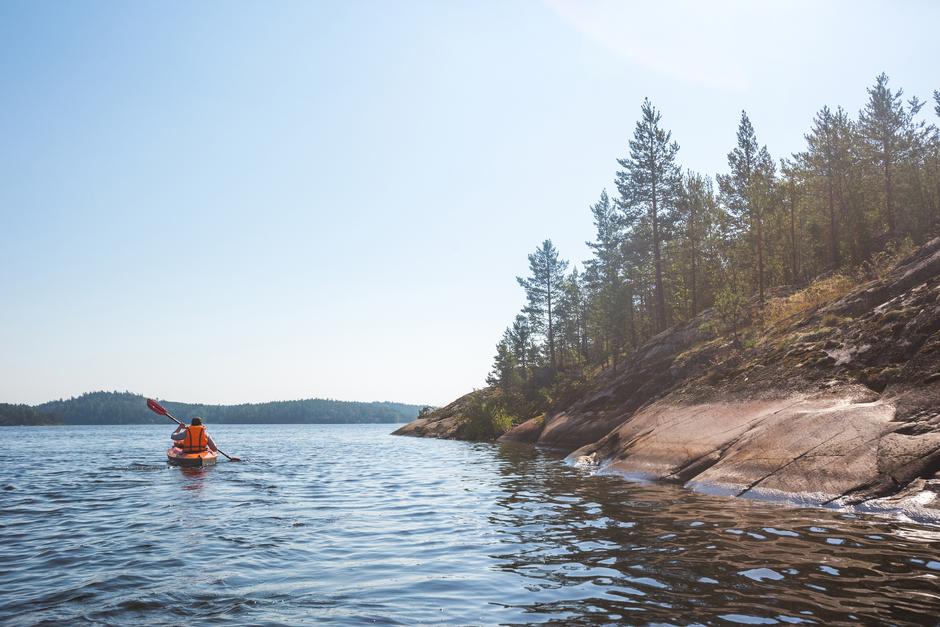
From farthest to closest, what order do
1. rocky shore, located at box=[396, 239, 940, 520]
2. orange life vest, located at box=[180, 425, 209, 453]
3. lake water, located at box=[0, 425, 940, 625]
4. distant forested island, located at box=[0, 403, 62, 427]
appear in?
distant forested island, located at box=[0, 403, 62, 427], orange life vest, located at box=[180, 425, 209, 453], rocky shore, located at box=[396, 239, 940, 520], lake water, located at box=[0, 425, 940, 625]

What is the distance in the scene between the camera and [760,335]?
80.9ft

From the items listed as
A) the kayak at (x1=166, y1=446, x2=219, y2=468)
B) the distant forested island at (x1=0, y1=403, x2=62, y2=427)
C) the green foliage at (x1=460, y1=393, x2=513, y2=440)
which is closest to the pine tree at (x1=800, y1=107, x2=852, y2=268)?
the green foliage at (x1=460, y1=393, x2=513, y2=440)

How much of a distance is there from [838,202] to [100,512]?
50.7 metres

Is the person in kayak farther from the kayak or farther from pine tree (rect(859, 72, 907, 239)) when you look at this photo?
pine tree (rect(859, 72, 907, 239))

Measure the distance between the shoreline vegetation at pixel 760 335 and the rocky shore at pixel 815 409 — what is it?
2.3 inches

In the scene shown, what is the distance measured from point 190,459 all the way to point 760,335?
1019 inches

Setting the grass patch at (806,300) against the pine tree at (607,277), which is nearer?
the grass patch at (806,300)

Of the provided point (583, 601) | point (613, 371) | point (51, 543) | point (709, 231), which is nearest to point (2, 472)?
point (51, 543)

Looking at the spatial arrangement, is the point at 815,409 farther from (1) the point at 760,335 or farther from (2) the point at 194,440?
(2) the point at 194,440

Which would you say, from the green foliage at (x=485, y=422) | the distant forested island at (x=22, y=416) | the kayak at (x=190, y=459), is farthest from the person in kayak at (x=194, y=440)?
the distant forested island at (x=22, y=416)

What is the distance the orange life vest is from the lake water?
8106mm

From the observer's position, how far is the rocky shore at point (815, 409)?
38.7 feet

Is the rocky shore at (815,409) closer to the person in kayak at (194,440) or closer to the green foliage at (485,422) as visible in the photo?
the person in kayak at (194,440)

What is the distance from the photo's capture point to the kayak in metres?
24.5
